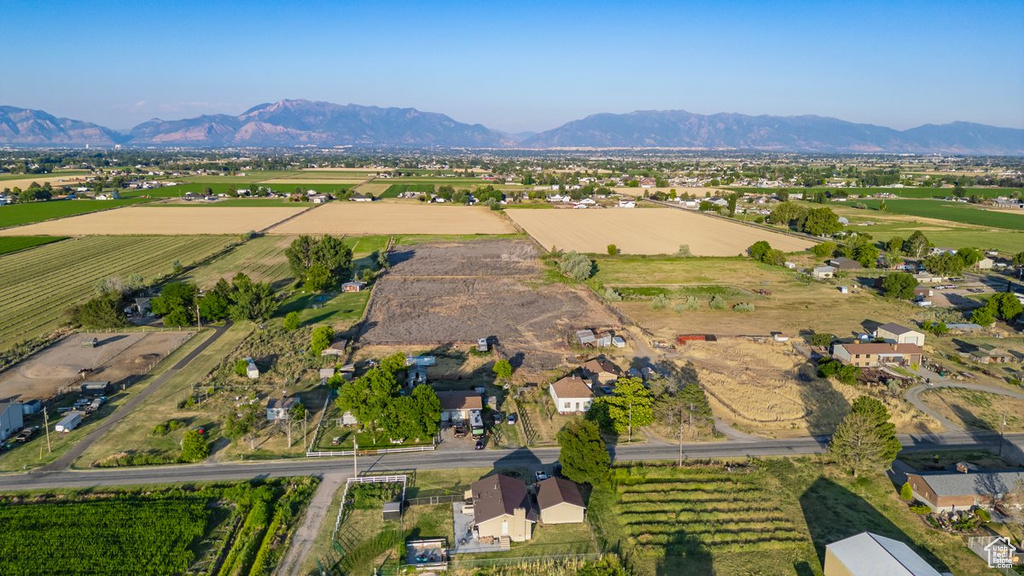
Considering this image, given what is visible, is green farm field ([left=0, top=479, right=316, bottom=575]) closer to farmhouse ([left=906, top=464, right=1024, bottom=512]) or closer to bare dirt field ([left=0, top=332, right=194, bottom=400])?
bare dirt field ([left=0, top=332, right=194, bottom=400])

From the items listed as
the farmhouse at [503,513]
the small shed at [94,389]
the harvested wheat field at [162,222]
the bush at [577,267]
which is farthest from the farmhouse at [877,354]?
the harvested wheat field at [162,222]

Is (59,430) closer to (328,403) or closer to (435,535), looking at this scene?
(328,403)

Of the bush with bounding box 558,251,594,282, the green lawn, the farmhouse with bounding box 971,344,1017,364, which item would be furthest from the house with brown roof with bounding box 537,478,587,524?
the green lawn

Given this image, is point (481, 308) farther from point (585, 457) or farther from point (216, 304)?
point (585, 457)

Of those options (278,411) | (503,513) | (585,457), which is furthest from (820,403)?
(278,411)

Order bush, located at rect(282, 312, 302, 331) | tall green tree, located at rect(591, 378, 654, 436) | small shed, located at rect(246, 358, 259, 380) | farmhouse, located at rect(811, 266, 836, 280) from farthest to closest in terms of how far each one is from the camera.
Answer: farmhouse, located at rect(811, 266, 836, 280)
bush, located at rect(282, 312, 302, 331)
small shed, located at rect(246, 358, 259, 380)
tall green tree, located at rect(591, 378, 654, 436)

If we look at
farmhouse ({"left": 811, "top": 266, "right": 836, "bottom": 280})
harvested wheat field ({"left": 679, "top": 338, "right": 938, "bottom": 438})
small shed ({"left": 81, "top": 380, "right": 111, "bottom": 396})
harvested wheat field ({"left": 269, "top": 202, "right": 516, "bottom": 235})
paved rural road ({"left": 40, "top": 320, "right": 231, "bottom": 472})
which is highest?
harvested wheat field ({"left": 269, "top": 202, "right": 516, "bottom": 235})

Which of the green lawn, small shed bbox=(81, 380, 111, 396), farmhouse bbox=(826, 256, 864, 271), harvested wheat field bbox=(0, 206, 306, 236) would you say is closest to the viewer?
small shed bbox=(81, 380, 111, 396)
